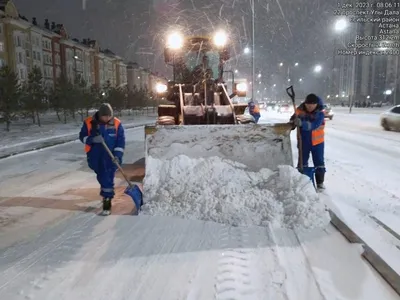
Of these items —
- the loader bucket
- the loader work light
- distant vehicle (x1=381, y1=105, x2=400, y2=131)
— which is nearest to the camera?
the loader bucket

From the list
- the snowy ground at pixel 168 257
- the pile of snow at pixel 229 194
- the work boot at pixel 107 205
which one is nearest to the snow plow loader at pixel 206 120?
the pile of snow at pixel 229 194

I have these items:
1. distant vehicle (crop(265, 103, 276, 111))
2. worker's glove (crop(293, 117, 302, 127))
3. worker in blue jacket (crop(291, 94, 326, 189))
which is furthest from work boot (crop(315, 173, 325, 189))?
distant vehicle (crop(265, 103, 276, 111))

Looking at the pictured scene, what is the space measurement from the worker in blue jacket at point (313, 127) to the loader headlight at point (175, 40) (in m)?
4.70

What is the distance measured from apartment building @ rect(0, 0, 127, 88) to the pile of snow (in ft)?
96.4

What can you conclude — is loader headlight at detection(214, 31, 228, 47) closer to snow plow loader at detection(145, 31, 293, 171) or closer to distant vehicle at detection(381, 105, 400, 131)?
snow plow loader at detection(145, 31, 293, 171)

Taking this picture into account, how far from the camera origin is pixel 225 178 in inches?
205

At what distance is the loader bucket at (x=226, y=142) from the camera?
5.76 metres

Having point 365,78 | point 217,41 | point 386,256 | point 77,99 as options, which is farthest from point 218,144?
point 365,78

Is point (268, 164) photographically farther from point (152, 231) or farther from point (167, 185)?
point (152, 231)

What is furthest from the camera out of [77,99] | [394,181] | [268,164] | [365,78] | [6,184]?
[365,78]

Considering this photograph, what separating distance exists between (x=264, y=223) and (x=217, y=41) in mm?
6689

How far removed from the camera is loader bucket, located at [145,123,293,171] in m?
5.76

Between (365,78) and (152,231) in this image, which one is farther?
(365,78)

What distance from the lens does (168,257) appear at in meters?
3.76
